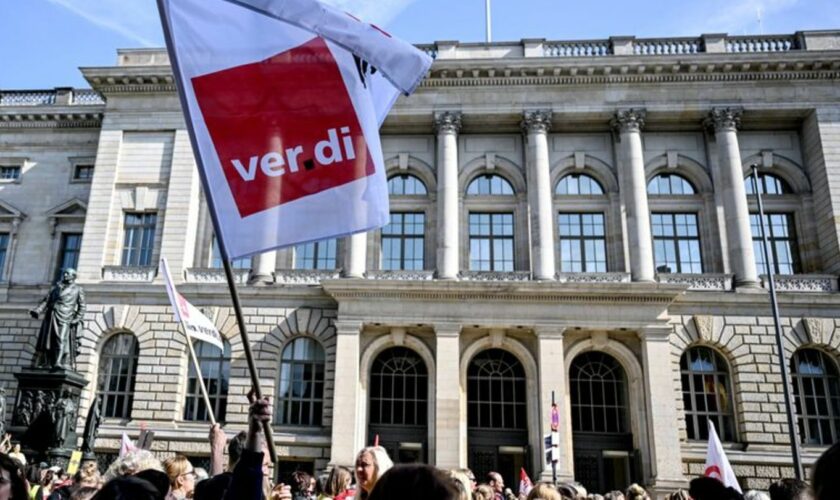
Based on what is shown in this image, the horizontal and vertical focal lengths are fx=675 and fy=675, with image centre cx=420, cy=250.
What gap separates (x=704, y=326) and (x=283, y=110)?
2453 cm

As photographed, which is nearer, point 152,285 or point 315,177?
point 315,177

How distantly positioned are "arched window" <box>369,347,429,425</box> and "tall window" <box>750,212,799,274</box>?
14.9 m

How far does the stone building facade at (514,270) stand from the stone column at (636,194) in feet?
0.30

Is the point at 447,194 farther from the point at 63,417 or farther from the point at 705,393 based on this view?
the point at 63,417

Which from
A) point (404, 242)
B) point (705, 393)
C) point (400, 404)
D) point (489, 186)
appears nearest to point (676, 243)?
point (705, 393)

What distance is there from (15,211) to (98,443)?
13263 mm

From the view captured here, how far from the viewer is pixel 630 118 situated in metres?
29.3

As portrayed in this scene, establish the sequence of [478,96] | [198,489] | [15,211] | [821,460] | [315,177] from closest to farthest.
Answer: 1. [821,460]
2. [198,489]
3. [315,177]
4. [478,96]
5. [15,211]

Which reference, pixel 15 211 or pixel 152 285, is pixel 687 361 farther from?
pixel 15 211

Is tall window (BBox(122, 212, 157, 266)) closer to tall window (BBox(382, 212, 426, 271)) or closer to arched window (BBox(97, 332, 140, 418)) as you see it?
arched window (BBox(97, 332, 140, 418))

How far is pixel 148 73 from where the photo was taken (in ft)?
101

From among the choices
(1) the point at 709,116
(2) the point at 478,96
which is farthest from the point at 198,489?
(1) the point at 709,116

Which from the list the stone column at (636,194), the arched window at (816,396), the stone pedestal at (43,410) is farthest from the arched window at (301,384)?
the arched window at (816,396)

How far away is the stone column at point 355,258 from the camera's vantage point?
2794 centimetres
